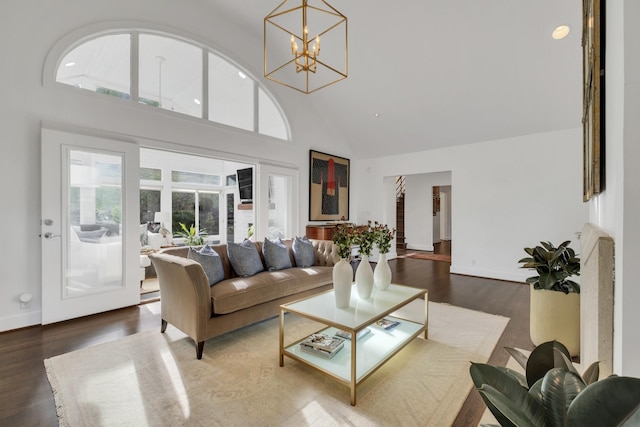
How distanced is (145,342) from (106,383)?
0.62 meters

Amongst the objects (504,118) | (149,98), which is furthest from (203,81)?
(504,118)

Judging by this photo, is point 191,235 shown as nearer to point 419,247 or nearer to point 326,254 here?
point 326,254

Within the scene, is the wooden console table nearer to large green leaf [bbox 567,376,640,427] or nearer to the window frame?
the window frame

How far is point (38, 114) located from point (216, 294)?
107 inches

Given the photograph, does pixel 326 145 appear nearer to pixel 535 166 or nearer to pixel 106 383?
pixel 535 166

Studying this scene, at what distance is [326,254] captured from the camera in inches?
150

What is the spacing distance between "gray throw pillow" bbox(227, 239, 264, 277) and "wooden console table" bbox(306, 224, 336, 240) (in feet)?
8.03

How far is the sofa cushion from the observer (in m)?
2.51

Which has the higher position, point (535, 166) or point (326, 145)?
point (326, 145)

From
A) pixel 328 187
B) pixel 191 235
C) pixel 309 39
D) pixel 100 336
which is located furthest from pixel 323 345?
pixel 191 235

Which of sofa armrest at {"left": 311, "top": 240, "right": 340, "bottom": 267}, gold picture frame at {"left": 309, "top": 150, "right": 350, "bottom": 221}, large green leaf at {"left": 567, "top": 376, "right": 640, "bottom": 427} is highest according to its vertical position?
gold picture frame at {"left": 309, "top": 150, "right": 350, "bottom": 221}

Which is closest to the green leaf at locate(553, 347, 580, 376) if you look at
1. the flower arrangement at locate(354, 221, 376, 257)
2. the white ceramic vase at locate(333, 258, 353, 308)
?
the white ceramic vase at locate(333, 258, 353, 308)

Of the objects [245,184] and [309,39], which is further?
[245,184]

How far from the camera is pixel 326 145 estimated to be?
249 inches
